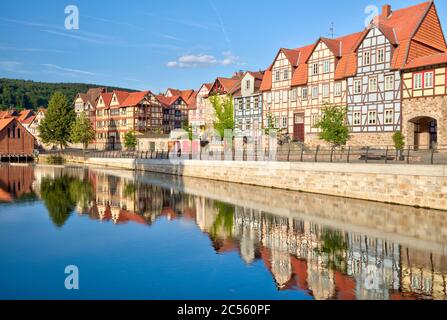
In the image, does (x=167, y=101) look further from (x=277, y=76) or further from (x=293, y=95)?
(x=293, y=95)

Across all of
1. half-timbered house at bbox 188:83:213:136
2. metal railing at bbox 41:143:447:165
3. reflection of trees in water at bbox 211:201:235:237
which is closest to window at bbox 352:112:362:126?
metal railing at bbox 41:143:447:165

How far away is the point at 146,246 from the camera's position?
57.2ft

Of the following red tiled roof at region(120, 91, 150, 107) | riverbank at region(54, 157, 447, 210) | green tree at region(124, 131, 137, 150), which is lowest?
riverbank at region(54, 157, 447, 210)

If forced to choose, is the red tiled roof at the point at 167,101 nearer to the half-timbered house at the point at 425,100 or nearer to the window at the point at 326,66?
the window at the point at 326,66

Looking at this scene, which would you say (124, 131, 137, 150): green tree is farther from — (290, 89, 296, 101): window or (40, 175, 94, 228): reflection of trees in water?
(290, 89, 296, 101): window

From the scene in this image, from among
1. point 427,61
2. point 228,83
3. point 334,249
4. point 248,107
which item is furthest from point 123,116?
point 334,249

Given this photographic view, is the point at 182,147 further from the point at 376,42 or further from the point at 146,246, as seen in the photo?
the point at 146,246

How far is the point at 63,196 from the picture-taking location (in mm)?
31750

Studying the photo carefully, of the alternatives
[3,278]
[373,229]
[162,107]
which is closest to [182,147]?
[162,107]

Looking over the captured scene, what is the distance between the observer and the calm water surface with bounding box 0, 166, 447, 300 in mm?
12328

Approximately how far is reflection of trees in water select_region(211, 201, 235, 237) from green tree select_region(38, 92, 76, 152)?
65.3 meters

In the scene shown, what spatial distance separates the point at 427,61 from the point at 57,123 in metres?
69.2
